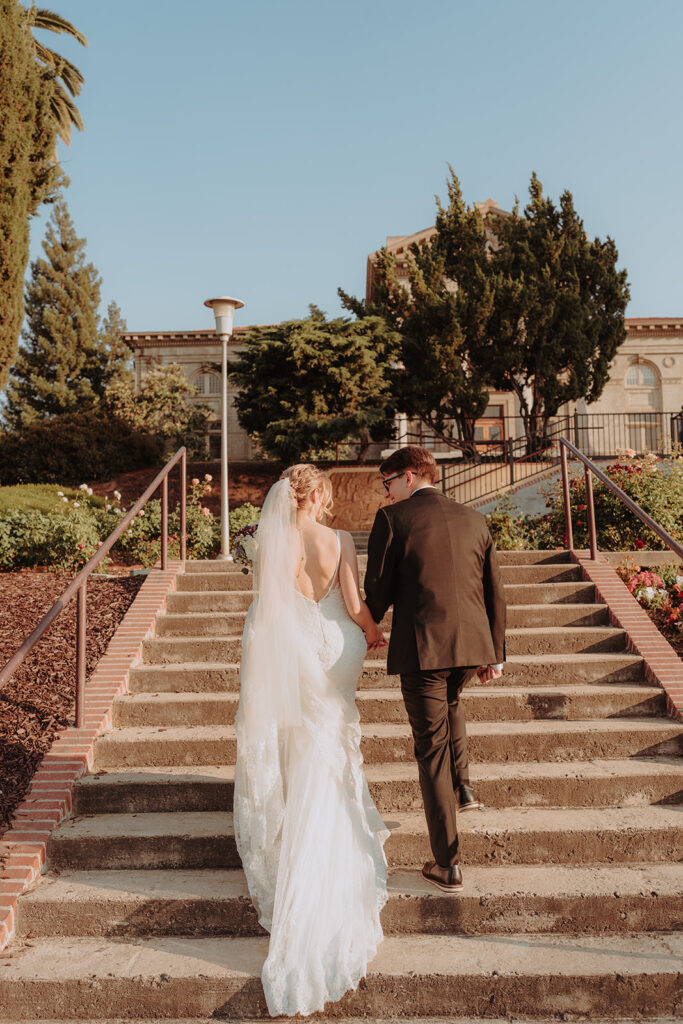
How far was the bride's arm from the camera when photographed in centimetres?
341

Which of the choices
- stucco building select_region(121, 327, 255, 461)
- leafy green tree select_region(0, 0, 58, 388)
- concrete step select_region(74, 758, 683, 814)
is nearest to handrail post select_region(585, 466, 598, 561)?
concrete step select_region(74, 758, 683, 814)

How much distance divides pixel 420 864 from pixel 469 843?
27 centimetres

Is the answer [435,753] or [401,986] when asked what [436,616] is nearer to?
[435,753]

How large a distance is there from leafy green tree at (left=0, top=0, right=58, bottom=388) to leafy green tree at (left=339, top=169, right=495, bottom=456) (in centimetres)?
863

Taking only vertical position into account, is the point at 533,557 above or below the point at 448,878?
above

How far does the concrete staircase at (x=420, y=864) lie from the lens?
2902mm

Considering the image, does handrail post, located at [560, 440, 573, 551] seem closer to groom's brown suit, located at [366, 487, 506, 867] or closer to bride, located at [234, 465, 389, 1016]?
groom's brown suit, located at [366, 487, 506, 867]

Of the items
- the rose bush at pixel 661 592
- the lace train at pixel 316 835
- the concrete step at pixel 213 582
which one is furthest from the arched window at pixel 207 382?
the lace train at pixel 316 835

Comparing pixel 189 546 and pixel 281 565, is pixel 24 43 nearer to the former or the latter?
pixel 189 546

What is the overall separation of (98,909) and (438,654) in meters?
1.92

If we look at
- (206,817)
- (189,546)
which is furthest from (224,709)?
(189,546)

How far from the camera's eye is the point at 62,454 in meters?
19.4

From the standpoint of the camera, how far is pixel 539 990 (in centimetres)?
287

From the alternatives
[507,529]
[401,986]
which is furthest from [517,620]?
[401,986]
